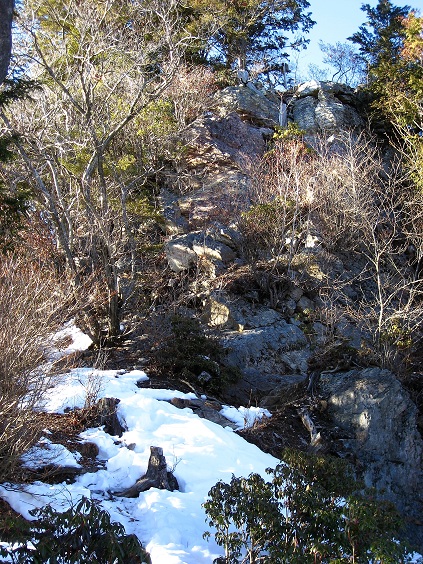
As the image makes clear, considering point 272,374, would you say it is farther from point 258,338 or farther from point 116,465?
point 116,465

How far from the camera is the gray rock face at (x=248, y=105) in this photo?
20453 millimetres

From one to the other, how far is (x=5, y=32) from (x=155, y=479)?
14.3ft

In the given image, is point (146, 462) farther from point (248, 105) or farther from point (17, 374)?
point (248, 105)

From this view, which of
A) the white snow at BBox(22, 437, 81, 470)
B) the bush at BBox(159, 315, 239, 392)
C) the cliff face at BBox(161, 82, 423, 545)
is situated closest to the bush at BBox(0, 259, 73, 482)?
the white snow at BBox(22, 437, 81, 470)

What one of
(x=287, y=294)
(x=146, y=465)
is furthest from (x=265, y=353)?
(x=146, y=465)

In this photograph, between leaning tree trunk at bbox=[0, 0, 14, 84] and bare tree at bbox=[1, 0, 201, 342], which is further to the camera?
bare tree at bbox=[1, 0, 201, 342]

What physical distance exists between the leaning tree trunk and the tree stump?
3.89 meters

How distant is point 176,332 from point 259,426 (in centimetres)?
248

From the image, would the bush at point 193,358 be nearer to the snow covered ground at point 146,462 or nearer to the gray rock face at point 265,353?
the gray rock face at point 265,353

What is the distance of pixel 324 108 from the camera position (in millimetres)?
22047

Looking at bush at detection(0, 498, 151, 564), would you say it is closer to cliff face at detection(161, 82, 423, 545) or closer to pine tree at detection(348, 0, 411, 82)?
cliff face at detection(161, 82, 423, 545)

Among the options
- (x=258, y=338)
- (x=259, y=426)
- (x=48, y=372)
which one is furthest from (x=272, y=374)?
(x=48, y=372)

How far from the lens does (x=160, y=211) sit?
53.6 feet

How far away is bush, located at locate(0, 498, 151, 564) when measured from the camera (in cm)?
328
